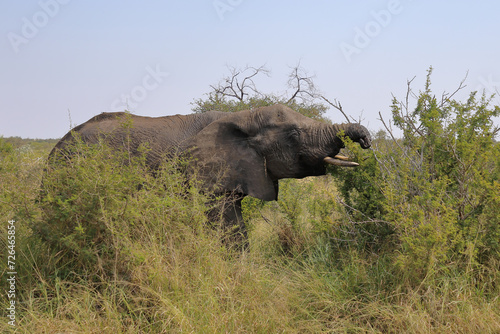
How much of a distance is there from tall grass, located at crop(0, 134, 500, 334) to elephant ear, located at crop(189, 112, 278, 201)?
3.72 ft

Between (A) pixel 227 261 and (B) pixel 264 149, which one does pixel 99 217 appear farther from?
(B) pixel 264 149

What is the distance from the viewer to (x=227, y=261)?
4.30m

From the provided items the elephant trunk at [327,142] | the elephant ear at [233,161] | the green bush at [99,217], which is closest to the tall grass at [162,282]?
the green bush at [99,217]

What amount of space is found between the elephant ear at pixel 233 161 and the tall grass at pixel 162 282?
1.13m

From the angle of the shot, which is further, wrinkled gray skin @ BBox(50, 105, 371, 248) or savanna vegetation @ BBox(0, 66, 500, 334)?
wrinkled gray skin @ BBox(50, 105, 371, 248)

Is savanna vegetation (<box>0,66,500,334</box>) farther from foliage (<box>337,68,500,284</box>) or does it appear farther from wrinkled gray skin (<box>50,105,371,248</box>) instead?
wrinkled gray skin (<box>50,105,371,248</box>)

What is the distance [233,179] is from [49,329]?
2829 mm

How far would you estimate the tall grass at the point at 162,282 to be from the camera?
3.58 metres

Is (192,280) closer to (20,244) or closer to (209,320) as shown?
(209,320)

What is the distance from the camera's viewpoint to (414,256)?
395cm

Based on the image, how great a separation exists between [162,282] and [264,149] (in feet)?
7.94

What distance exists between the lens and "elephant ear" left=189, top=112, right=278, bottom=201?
5.70 metres

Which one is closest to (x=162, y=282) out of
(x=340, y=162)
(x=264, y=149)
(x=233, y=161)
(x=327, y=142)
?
(x=233, y=161)

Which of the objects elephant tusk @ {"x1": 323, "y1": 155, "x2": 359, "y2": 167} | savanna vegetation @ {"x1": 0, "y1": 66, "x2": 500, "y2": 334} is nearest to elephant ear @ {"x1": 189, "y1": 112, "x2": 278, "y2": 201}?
elephant tusk @ {"x1": 323, "y1": 155, "x2": 359, "y2": 167}
